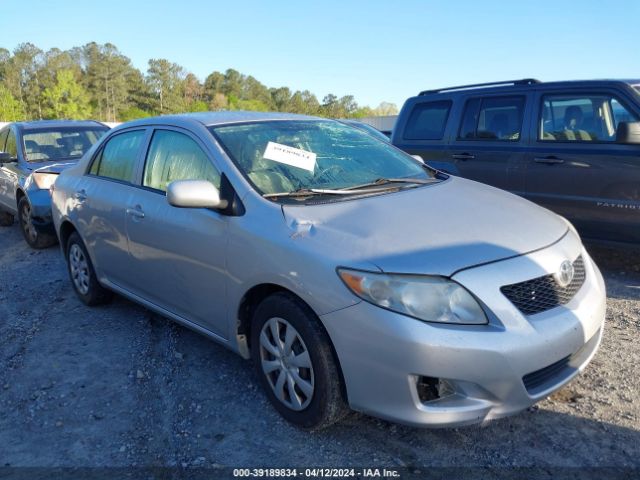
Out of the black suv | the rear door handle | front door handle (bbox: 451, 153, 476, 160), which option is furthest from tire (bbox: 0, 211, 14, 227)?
front door handle (bbox: 451, 153, 476, 160)

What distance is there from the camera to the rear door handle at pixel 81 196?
179 inches

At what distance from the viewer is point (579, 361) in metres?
2.67

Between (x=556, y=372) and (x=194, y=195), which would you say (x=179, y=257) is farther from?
(x=556, y=372)

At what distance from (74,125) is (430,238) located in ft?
23.5

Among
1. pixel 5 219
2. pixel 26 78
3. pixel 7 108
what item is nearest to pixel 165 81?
pixel 26 78

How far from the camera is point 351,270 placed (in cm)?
242

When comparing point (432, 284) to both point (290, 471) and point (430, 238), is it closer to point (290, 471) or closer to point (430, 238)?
point (430, 238)

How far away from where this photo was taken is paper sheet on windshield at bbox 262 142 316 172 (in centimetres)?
331

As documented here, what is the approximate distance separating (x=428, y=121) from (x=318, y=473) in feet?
16.1

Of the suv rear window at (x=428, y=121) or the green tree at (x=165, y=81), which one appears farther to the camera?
the green tree at (x=165, y=81)

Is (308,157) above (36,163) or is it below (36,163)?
above

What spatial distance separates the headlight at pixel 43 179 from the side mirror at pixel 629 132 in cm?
642

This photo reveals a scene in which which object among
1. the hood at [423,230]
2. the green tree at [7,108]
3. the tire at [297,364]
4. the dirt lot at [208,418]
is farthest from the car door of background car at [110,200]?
the green tree at [7,108]

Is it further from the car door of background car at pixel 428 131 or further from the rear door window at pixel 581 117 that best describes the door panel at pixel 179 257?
the rear door window at pixel 581 117
